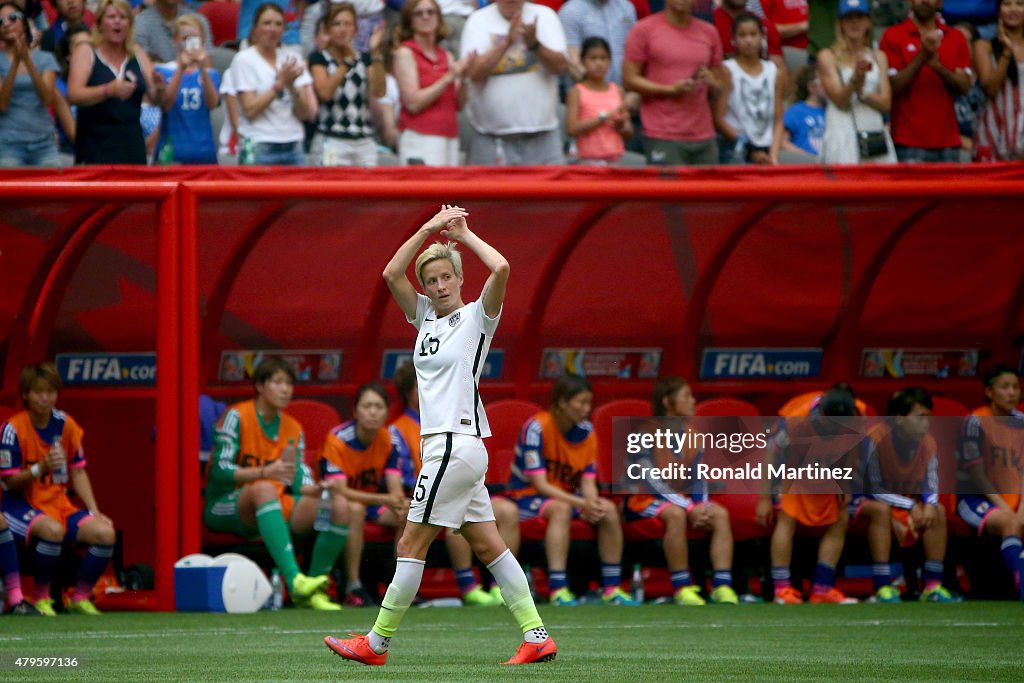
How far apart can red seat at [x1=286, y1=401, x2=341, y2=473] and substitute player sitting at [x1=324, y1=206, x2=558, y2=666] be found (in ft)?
12.5

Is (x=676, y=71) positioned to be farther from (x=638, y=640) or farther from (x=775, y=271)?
(x=638, y=640)

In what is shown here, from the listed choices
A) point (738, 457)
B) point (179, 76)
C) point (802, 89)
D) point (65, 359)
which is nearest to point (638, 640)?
point (738, 457)

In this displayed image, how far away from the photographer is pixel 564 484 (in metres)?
8.46

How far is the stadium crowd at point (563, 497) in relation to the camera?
7.80 metres

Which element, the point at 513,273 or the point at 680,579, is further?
the point at 513,273

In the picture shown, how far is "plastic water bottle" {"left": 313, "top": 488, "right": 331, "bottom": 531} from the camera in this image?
317 inches

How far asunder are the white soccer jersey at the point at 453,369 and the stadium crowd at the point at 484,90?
398 cm

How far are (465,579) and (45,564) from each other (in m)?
2.12

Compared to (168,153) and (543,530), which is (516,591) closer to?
(543,530)

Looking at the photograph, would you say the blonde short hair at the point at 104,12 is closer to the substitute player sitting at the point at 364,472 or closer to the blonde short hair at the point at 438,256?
the substitute player sitting at the point at 364,472

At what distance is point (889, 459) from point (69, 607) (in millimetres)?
4428

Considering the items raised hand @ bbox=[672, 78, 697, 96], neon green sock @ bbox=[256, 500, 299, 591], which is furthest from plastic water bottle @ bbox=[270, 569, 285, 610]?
raised hand @ bbox=[672, 78, 697, 96]

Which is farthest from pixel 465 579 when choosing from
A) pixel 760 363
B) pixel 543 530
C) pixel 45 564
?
pixel 760 363

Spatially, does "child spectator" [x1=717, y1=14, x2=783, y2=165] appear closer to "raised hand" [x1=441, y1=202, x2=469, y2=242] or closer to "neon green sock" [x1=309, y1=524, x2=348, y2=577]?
"neon green sock" [x1=309, y1=524, x2=348, y2=577]
